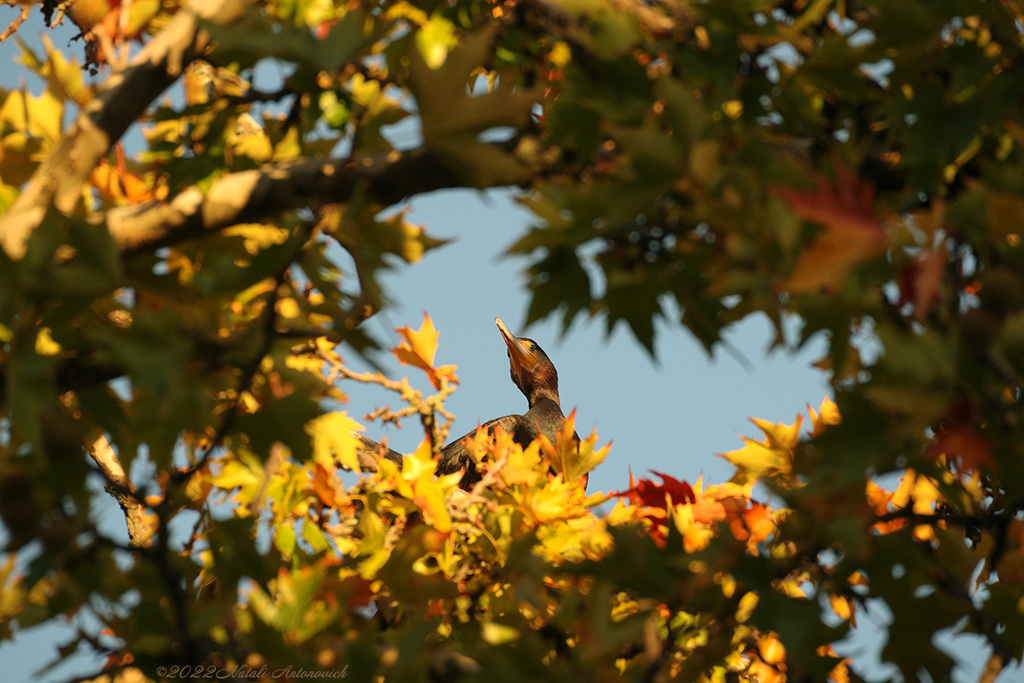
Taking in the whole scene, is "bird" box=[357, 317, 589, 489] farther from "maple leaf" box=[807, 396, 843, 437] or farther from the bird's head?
"maple leaf" box=[807, 396, 843, 437]

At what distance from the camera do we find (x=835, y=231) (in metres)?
1.39

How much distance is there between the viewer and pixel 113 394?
1.88 m

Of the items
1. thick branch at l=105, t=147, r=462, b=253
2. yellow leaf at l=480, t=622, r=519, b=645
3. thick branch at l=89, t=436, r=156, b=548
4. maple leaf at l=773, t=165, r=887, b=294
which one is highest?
maple leaf at l=773, t=165, r=887, b=294

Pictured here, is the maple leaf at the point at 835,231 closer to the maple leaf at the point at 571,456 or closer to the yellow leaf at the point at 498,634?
the yellow leaf at the point at 498,634

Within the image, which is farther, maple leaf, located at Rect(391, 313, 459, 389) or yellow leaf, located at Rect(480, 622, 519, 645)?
maple leaf, located at Rect(391, 313, 459, 389)

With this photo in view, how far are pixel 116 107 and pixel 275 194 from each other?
1.40 feet

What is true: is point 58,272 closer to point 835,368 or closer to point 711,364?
point 711,364

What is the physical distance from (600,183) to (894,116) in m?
0.63

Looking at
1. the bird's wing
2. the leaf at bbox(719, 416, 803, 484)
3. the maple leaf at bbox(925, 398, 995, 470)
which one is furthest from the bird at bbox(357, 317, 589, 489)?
the maple leaf at bbox(925, 398, 995, 470)

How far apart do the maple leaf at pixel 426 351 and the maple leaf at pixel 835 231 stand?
179 cm

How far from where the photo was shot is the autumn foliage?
1.44 metres

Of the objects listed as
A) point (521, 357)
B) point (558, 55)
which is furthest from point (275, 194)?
point (521, 357)

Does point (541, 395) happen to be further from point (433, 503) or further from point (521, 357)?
point (433, 503)

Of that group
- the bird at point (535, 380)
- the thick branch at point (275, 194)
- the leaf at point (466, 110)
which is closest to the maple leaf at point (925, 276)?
the leaf at point (466, 110)
